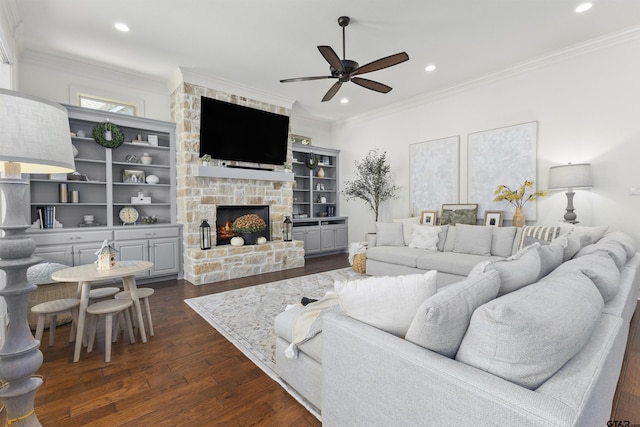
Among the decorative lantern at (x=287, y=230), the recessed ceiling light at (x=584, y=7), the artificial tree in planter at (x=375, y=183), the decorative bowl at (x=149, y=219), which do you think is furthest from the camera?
the artificial tree in planter at (x=375, y=183)

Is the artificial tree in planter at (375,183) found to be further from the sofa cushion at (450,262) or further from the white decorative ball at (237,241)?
the white decorative ball at (237,241)

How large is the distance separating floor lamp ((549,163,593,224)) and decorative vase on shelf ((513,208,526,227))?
0.50 meters

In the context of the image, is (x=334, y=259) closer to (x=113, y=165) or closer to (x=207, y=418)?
(x=113, y=165)

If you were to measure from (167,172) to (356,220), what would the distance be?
13.2ft

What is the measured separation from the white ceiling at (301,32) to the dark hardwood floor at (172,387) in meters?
3.23

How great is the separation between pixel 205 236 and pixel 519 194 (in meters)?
4.68

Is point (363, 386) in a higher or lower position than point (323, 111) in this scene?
lower

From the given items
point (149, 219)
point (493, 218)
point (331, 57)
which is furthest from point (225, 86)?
point (493, 218)

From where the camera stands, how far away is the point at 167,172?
4.99m

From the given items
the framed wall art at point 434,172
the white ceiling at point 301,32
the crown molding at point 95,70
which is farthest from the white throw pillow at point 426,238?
the crown molding at point 95,70

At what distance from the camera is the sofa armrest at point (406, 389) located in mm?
830

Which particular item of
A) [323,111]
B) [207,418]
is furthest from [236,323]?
[323,111]

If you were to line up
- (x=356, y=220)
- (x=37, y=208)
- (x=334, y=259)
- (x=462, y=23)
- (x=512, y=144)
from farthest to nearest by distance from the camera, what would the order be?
1. (x=356, y=220)
2. (x=334, y=259)
3. (x=512, y=144)
4. (x=37, y=208)
5. (x=462, y=23)

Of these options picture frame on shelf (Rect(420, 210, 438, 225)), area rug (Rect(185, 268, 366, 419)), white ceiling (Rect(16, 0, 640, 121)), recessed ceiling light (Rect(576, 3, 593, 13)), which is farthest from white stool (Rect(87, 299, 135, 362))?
recessed ceiling light (Rect(576, 3, 593, 13))
